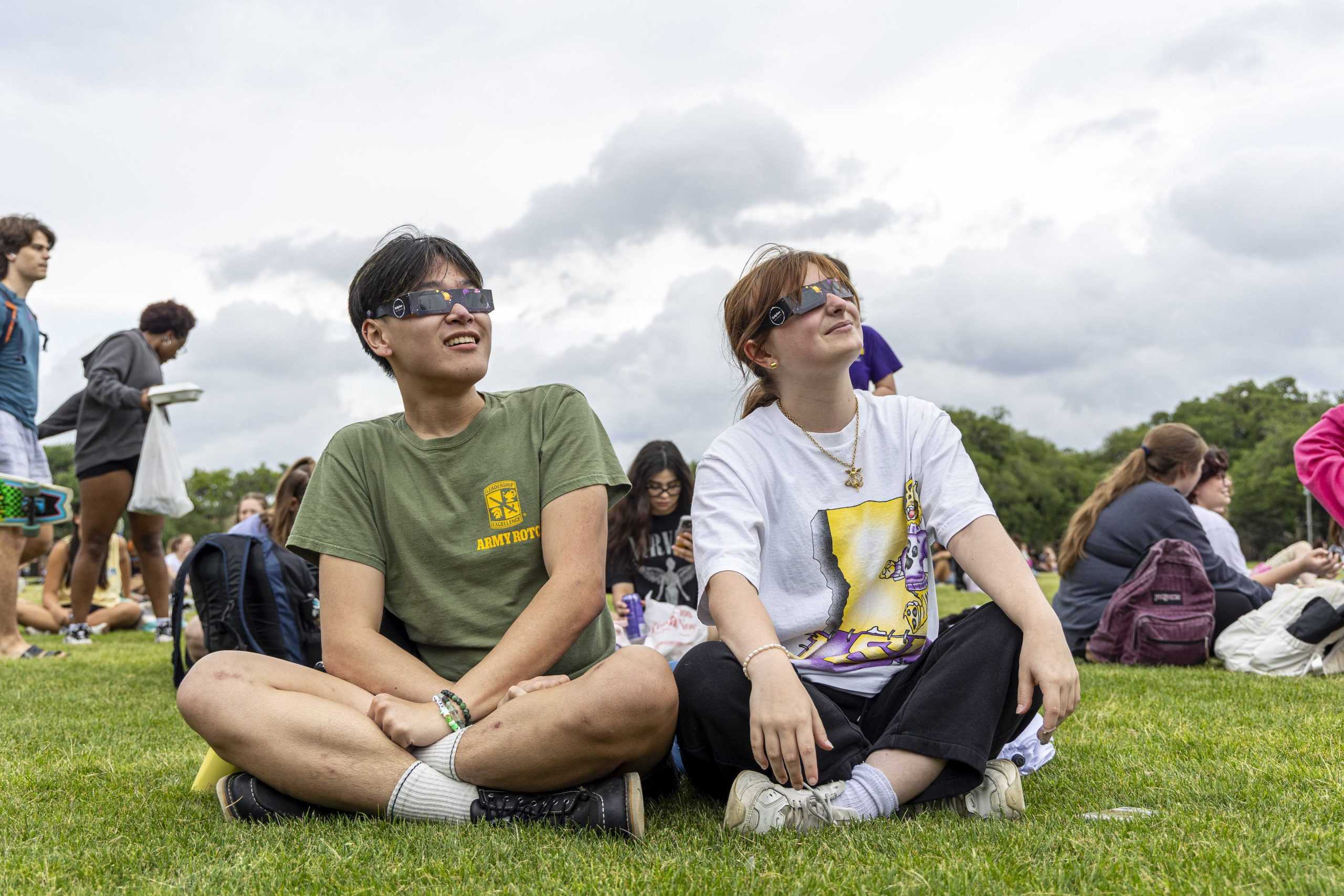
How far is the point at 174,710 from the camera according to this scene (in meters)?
5.75

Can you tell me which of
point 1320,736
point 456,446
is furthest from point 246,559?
point 1320,736

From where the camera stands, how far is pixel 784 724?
2766 mm

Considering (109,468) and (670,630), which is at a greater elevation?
(109,468)

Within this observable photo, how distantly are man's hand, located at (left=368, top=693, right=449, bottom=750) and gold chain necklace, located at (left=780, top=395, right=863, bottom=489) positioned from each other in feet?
4.65

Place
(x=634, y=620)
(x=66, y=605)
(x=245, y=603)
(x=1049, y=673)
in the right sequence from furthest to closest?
(x=66, y=605), (x=634, y=620), (x=245, y=603), (x=1049, y=673)

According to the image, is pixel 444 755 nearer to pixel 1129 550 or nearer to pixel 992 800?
pixel 992 800

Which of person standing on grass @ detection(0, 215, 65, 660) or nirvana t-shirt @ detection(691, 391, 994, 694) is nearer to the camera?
nirvana t-shirt @ detection(691, 391, 994, 694)

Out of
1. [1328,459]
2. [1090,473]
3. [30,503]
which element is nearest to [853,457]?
[1328,459]

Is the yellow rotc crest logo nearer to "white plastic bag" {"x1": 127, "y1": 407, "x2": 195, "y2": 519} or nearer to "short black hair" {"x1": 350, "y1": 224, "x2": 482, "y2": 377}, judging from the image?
"short black hair" {"x1": 350, "y1": 224, "x2": 482, "y2": 377}

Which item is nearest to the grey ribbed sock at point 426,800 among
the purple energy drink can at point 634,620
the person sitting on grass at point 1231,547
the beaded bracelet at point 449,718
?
Result: the beaded bracelet at point 449,718

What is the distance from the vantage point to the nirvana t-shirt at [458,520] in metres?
3.44

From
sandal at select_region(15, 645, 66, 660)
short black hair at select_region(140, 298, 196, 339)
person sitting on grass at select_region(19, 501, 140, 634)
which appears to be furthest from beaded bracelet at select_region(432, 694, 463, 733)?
person sitting on grass at select_region(19, 501, 140, 634)

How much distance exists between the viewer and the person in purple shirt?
7.31 metres

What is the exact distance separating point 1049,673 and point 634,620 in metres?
3.96
